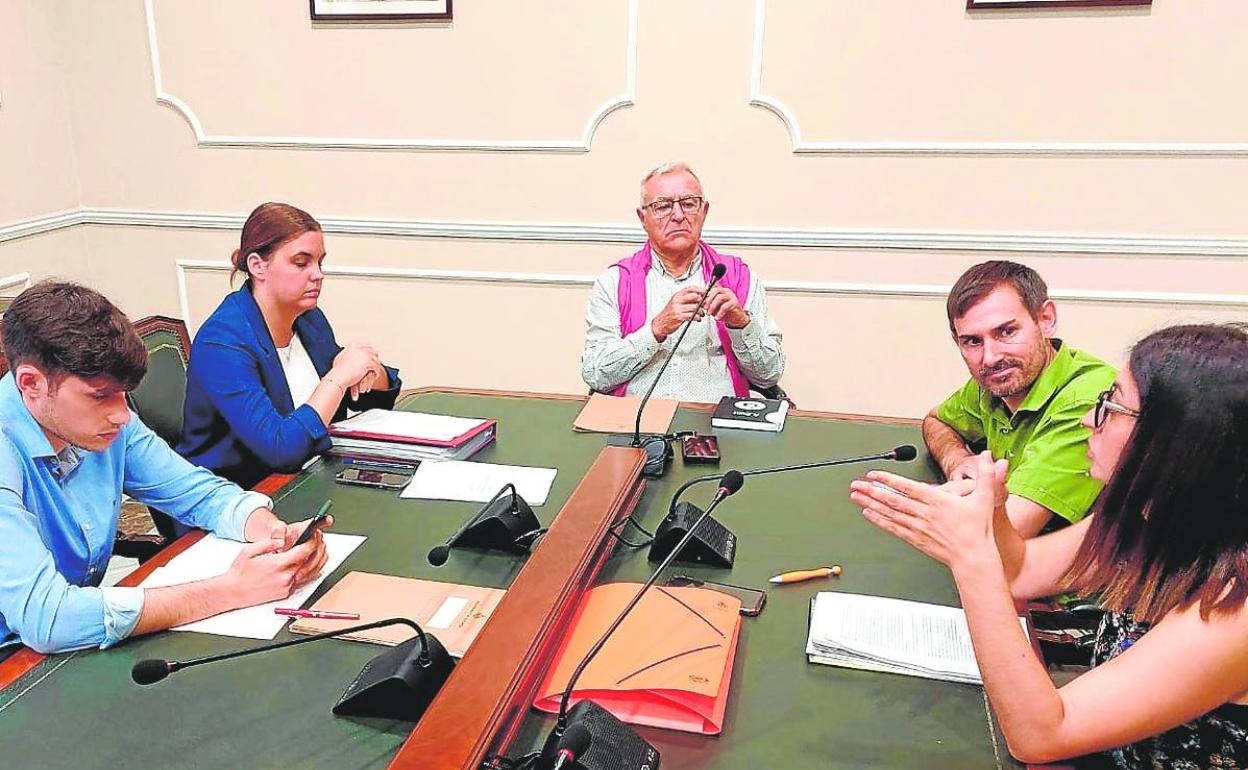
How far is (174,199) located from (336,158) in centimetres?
68

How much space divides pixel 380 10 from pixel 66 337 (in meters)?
2.24

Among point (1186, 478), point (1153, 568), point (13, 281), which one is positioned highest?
point (1186, 478)

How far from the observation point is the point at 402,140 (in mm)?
3254

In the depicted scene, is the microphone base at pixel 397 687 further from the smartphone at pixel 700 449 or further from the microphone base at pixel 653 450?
the smartphone at pixel 700 449

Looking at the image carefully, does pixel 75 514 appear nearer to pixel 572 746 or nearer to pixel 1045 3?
pixel 572 746

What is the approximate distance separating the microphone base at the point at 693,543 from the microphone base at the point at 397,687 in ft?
1.40

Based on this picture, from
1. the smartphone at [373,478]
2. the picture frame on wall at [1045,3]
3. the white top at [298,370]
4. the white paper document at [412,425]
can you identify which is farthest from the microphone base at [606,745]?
the picture frame on wall at [1045,3]

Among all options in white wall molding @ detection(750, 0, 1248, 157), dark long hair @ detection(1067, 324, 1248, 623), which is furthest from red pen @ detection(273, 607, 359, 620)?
white wall molding @ detection(750, 0, 1248, 157)

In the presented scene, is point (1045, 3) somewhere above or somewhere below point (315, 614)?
above

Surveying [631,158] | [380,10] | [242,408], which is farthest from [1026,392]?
[380,10]

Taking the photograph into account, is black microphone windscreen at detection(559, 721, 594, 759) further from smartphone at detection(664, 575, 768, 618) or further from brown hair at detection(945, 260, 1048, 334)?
brown hair at detection(945, 260, 1048, 334)

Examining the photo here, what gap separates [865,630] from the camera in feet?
3.98

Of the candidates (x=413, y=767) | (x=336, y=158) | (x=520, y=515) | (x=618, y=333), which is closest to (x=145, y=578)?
(x=520, y=515)

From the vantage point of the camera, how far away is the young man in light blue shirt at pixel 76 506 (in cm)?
116
